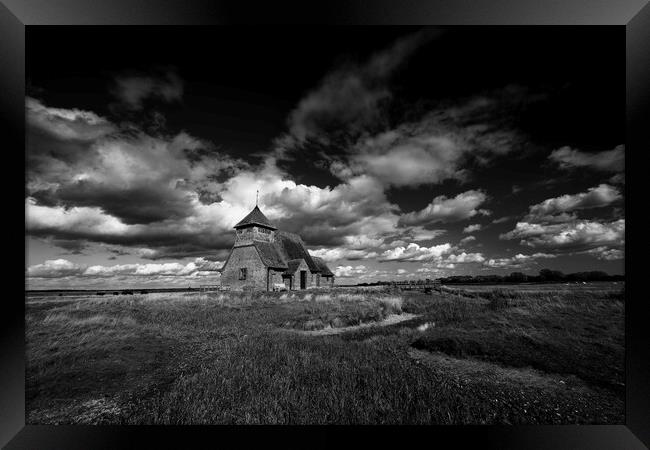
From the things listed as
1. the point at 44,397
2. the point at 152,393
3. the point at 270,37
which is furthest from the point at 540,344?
the point at 44,397

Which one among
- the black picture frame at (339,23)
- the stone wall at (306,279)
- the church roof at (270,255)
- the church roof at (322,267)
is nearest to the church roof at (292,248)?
the stone wall at (306,279)

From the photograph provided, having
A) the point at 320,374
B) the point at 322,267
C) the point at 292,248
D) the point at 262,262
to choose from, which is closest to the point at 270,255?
the point at 262,262

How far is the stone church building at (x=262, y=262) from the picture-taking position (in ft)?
93.5

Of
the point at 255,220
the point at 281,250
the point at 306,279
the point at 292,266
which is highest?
the point at 255,220

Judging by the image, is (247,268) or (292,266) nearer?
(247,268)

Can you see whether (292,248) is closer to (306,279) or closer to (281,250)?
(281,250)

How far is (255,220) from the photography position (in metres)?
30.6

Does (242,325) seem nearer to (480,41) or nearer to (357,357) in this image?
(357,357)

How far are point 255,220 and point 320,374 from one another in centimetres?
2589

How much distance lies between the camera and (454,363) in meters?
6.94

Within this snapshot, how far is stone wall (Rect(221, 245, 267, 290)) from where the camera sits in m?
28.2

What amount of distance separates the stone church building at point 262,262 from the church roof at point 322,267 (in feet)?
9.69

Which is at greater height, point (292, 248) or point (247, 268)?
point (292, 248)

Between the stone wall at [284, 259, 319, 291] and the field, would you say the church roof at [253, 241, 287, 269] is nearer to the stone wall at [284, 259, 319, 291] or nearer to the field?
the stone wall at [284, 259, 319, 291]
